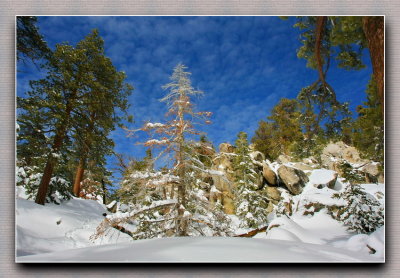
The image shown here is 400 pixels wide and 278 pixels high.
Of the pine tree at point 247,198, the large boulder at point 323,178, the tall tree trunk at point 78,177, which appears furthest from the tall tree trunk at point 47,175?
the large boulder at point 323,178

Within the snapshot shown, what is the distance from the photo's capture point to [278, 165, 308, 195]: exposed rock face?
9.16m

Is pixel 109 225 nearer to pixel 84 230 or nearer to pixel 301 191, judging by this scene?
pixel 84 230

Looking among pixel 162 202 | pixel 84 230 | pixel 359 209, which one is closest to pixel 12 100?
pixel 84 230

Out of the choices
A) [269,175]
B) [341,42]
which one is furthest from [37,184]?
[269,175]

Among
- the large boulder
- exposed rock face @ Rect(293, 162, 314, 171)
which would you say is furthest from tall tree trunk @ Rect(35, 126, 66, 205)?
exposed rock face @ Rect(293, 162, 314, 171)

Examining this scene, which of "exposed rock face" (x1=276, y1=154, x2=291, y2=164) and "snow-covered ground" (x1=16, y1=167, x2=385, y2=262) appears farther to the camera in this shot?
"exposed rock face" (x1=276, y1=154, x2=291, y2=164)

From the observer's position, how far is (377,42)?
300 centimetres

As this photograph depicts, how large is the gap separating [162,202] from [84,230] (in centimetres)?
135

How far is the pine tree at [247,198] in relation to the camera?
7.48 m

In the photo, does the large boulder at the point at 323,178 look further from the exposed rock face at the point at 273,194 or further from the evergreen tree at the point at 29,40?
the evergreen tree at the point at 29,40

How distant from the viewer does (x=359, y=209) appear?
4.24 m

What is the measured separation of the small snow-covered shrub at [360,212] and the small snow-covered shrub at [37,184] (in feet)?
17.7

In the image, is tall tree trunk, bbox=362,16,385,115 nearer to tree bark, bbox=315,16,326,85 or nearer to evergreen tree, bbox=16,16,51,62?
tree bark, bbox=315,16,326,85

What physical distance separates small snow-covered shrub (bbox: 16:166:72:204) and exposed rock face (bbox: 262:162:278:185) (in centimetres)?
858
